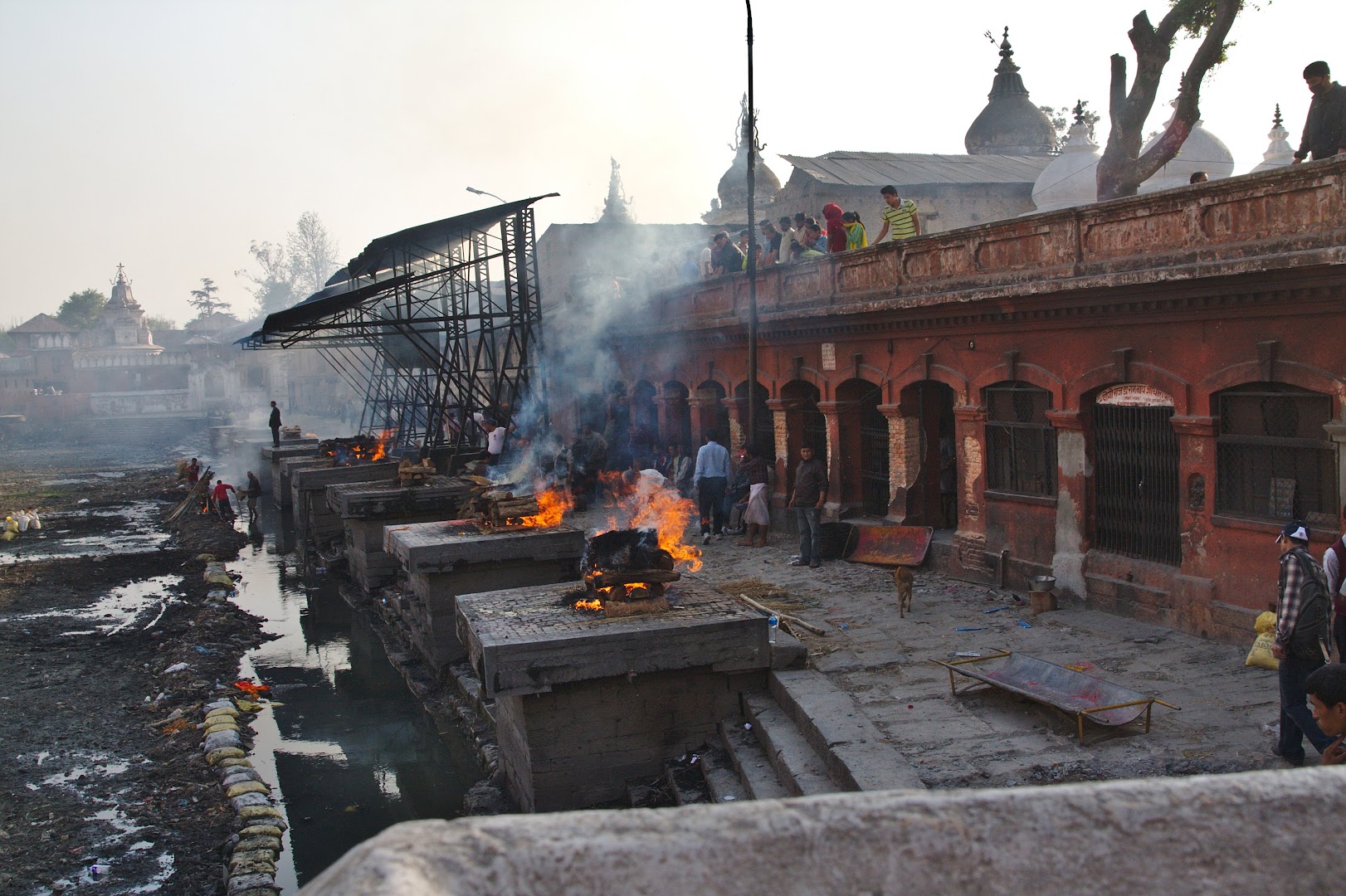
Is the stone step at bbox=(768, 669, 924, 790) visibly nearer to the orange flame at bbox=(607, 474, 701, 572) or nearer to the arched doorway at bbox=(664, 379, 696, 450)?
the orange flame at bbox=(607, 474, 701, 572)

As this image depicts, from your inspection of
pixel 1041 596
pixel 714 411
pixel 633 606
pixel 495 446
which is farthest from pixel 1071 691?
pixel 495 446

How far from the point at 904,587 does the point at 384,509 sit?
28.2ft

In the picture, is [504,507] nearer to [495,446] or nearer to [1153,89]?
[495,446]

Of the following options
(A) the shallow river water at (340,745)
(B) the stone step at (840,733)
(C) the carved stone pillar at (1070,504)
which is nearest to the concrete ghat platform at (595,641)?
(B) the stone step at (840,733)

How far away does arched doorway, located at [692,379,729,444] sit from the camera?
20.1 meters

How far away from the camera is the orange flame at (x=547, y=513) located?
12.5 metres

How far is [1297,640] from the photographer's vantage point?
20.6 feet

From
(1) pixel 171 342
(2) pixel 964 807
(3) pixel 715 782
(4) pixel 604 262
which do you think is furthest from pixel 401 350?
(1) pixel 171 342

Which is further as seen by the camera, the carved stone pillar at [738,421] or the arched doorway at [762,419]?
the carved stone pillar at [738,421]

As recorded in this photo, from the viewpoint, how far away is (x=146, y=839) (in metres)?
8.27

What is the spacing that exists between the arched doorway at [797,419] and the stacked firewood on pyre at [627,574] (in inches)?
349

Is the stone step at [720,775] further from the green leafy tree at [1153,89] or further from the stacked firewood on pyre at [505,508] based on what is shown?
the green leafy tree at [1153,89]

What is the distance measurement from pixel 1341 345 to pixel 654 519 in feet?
27.4

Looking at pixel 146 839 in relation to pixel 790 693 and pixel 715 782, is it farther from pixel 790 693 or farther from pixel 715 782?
pixel 790 693
